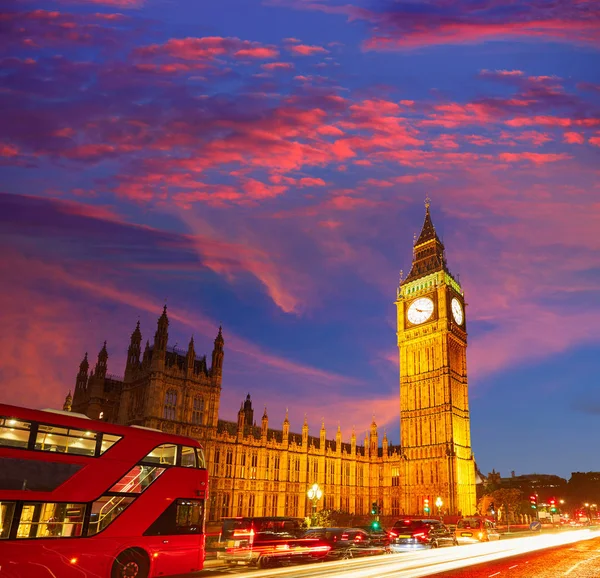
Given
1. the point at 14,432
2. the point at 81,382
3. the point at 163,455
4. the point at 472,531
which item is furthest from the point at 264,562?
the point at 81,382

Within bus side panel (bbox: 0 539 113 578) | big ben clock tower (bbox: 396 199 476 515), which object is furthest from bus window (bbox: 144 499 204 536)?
big ben clock tower (bbox: 396 199 476 515)

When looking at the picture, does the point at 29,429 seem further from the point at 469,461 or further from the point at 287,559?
the point at 469,461

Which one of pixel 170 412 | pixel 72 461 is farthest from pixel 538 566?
pixel 170 412

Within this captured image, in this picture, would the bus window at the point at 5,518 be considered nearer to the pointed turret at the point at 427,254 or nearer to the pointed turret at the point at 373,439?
the pointed turret at the point at 373,439

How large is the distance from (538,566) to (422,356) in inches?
2551

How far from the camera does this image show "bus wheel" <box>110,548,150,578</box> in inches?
624

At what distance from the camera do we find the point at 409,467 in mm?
82250

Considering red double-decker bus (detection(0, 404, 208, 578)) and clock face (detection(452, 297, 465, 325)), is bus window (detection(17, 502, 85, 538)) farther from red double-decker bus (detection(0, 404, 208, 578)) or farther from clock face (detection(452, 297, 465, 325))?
clock face (detection(452, 297, 465, 325))

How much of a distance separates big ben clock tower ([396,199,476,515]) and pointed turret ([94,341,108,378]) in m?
46.7

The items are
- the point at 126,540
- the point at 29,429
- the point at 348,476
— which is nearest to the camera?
the point at 29,429

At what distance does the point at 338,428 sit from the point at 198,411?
95.9ft

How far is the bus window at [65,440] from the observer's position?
15.1m

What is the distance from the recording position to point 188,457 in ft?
60.7

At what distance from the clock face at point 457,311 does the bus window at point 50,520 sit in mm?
79876
